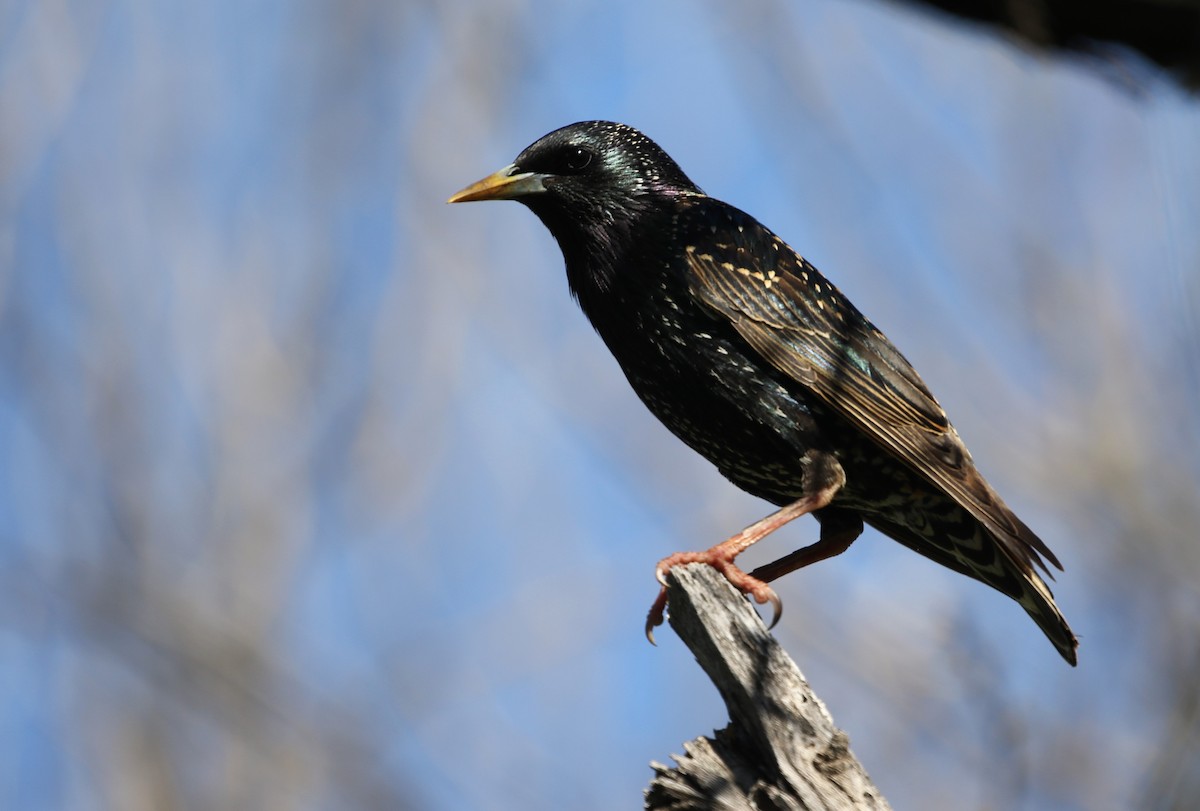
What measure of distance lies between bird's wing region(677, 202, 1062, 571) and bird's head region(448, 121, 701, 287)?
9.8 inches

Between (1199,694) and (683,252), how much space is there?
8.87ft

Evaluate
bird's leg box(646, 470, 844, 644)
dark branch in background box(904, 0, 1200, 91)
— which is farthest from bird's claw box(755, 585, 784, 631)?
dark branch in background box(904, 0, 1200, 91)

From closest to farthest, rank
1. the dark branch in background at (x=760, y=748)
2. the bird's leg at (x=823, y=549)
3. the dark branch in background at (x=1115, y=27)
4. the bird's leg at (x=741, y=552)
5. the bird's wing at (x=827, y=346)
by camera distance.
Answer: the dark branch in background at (x=1115, y=27) < the dark branch in background at (x=760, y=748) < the bird's leg at (x=741, y=552) < the bird's wing at (x=827, y=346) < the bird's leg at (x=823, y=549)

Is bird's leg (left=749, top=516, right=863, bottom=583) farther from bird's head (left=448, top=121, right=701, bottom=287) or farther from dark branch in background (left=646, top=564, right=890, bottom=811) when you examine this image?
dark branch in background (left=646, top=564, right=890, bottom=811)

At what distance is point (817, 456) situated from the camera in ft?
15.4

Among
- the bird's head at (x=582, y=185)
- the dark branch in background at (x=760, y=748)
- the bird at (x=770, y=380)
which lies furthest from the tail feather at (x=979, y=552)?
the bird's head at (x=582, y=185)

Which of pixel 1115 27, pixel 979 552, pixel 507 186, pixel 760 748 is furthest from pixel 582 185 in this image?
pixel 1115 27

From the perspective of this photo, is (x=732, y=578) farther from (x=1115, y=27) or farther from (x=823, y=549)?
(x=1115, y=27)

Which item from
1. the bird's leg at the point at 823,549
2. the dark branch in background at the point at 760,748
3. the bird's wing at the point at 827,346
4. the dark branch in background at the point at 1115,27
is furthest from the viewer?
the bird's leg at the point at 823,549

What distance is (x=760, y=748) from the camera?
133 inches

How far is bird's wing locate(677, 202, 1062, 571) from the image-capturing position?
4.59 metres

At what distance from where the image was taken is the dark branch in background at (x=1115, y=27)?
8.77 feet

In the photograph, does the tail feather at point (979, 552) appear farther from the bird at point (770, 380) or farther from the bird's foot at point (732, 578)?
the bird's foot at point (732, 578)

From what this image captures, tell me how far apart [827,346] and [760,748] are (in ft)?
5.95
